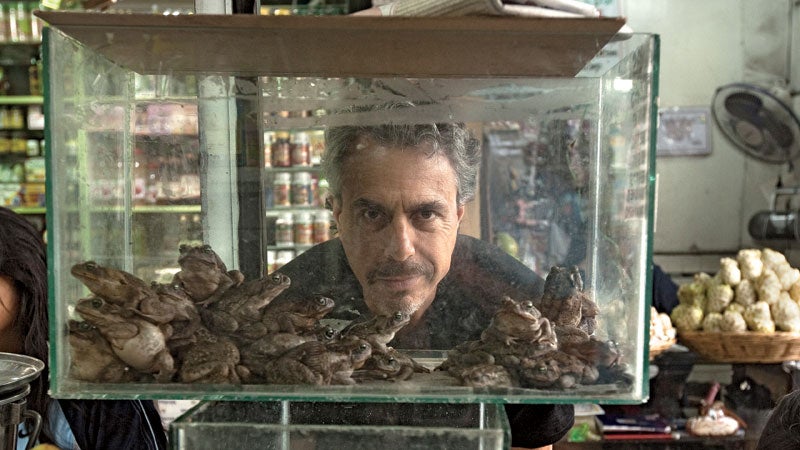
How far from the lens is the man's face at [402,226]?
41.4 inches

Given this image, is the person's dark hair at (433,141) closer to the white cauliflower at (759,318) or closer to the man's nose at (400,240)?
the man's nose at (400,240)

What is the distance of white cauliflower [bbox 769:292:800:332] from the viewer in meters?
3.14

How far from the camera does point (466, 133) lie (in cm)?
107

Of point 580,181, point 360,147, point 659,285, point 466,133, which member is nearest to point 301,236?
point 360,147

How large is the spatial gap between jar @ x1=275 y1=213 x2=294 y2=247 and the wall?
3985mm

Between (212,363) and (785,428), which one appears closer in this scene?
(212,363)

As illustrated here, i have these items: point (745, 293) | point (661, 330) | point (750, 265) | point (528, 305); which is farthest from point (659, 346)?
point (528, 305)

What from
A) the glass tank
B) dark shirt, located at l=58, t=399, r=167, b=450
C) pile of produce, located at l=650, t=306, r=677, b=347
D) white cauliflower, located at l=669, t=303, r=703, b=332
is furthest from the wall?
the glass tank

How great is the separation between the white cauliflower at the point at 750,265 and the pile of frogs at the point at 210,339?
2.89 m

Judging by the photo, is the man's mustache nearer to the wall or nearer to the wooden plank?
the wooden plank

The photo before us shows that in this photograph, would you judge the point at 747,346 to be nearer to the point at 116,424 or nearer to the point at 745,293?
the point at 745,293

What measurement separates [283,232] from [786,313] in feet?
9.05

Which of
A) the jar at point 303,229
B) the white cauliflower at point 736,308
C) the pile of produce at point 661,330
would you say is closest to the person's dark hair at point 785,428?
the jar at point 303,229

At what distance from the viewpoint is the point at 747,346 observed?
318cm
